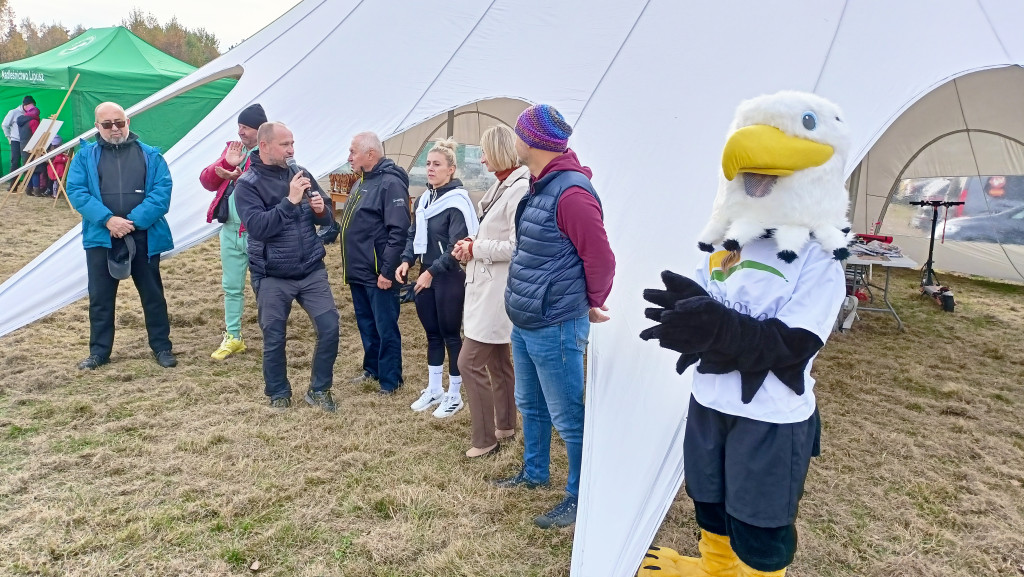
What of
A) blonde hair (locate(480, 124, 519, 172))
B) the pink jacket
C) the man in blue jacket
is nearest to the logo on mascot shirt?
blonde hair (locate(480, 124, 519, 172))

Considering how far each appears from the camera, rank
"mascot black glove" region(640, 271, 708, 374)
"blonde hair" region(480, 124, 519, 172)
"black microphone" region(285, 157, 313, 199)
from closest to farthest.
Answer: "mascot black glove" region(640, 271, 708, 374)
"blonde hair" region(480, 124, 519, 172)
"black microphone" region(285, 157, 313, 199)

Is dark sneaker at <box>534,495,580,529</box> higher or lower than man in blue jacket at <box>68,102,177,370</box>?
lower

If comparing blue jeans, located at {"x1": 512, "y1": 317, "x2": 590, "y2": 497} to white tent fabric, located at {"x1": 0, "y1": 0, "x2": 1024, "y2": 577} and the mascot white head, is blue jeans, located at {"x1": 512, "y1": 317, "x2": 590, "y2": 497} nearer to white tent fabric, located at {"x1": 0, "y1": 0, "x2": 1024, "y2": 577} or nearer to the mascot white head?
white tent fabric, located at {"x1": 0, "y1": 0, "x2": 1024, "y2": 577}

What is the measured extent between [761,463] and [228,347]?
11.8 feet

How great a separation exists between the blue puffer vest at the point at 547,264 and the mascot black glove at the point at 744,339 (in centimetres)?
72

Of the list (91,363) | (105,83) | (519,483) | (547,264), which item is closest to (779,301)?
(547,264)

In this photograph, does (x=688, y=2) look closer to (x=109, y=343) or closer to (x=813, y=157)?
(x=813, y=157)

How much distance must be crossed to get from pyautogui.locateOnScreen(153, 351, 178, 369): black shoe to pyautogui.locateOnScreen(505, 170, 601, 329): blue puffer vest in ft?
8.88

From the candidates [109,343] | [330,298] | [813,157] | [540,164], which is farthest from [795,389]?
[109,343]

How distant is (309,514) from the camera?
2537mm

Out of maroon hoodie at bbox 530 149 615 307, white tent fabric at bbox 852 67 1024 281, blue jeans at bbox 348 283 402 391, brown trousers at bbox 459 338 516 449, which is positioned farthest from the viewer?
white tent fabric at bbox 852 67 1024 281

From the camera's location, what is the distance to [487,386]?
2.93 meters

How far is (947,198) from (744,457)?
6472mm

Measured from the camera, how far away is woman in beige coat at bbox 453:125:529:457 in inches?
104
